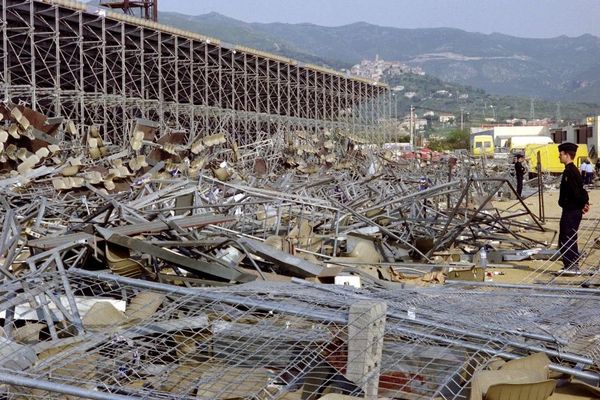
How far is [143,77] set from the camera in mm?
32125

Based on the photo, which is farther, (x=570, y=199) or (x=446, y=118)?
(x=446, y=118)

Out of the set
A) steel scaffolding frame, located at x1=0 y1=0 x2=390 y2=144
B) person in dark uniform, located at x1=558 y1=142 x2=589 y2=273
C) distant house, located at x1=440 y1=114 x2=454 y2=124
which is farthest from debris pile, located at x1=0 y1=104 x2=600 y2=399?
distant house, located at x1=440 y1=114 x2=454 y2=124

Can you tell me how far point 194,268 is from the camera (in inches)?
233

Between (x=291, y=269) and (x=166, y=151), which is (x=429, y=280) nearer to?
(x=291, y=269)

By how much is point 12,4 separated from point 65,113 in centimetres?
496

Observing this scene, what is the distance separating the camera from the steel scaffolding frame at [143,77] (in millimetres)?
26797

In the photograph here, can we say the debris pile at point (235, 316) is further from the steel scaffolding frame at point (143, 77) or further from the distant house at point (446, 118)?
the distant house at point (446, 118)

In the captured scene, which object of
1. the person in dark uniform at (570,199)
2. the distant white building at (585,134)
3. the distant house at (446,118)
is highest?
the person in dark uniform at (570,199)

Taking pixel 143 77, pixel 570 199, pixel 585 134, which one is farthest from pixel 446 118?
pixel 570 199

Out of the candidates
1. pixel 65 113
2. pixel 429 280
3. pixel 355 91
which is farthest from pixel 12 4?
pixel 355 91

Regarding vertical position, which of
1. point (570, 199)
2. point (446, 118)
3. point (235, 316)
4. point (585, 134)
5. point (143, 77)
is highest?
point (143, 77)

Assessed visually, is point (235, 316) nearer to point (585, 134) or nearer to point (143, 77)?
point (143, 77)

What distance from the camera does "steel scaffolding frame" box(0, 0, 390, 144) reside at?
1055 inches

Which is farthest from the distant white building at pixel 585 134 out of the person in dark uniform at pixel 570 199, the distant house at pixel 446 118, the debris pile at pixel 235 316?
the distant house at pixel 446 118
